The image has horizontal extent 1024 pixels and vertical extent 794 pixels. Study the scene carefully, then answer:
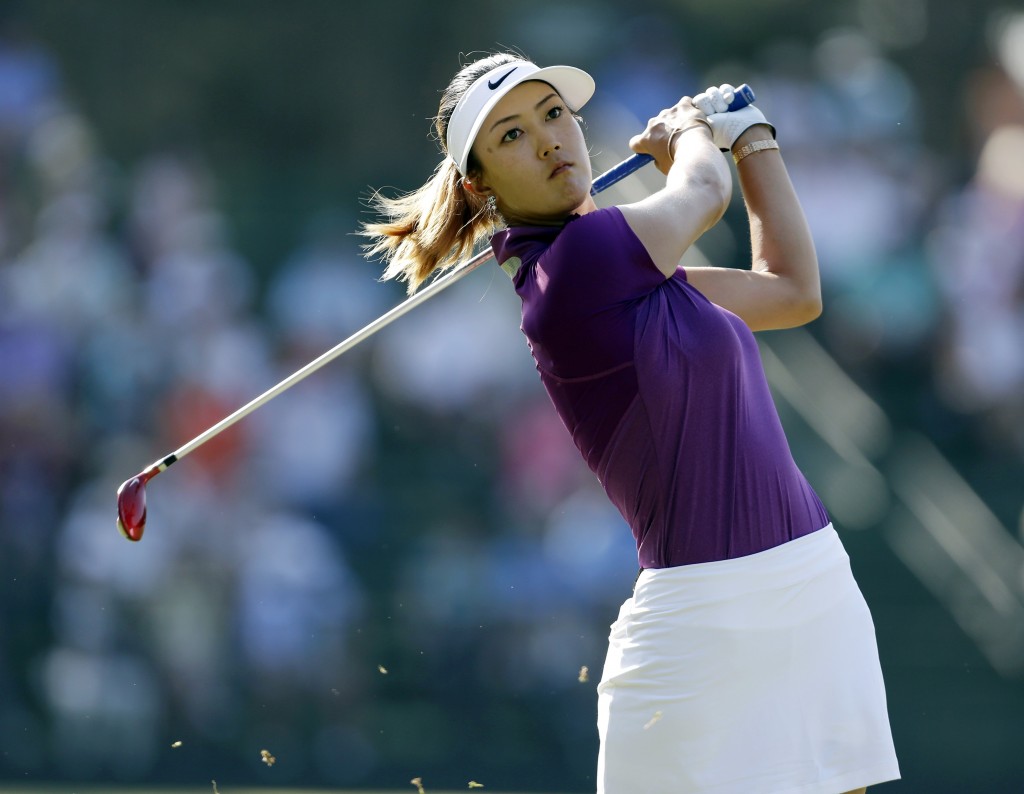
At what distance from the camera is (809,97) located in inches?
298

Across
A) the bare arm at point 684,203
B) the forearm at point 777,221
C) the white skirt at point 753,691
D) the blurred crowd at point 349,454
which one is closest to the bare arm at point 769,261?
the forearm at point 777,221

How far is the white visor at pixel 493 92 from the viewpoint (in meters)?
2.89

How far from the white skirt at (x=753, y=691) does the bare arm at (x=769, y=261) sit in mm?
595

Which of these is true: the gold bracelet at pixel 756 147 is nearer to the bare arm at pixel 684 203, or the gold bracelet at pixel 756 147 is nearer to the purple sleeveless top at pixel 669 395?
the bare arm at pixel 684 203

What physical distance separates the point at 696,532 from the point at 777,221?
732 millimetres

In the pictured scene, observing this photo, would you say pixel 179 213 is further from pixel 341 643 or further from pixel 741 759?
pixel 741 759

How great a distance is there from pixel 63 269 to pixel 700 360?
574 cm

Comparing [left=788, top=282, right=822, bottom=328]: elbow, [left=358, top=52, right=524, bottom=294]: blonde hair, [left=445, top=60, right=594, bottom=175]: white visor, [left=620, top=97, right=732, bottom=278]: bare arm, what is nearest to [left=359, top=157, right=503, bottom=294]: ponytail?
[left=358, top=52, right=524, bottom=294]: blonde hair

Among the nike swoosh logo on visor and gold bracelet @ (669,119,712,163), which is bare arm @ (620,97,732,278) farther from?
the nike swoosh logo on visor

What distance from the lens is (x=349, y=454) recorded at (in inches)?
292

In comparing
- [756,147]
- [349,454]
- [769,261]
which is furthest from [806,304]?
[349,454]

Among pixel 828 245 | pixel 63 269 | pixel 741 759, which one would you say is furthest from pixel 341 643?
pixel 741 759

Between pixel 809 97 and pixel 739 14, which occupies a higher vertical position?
pixel 739 14

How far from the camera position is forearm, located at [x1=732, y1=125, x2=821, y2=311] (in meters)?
3.03
